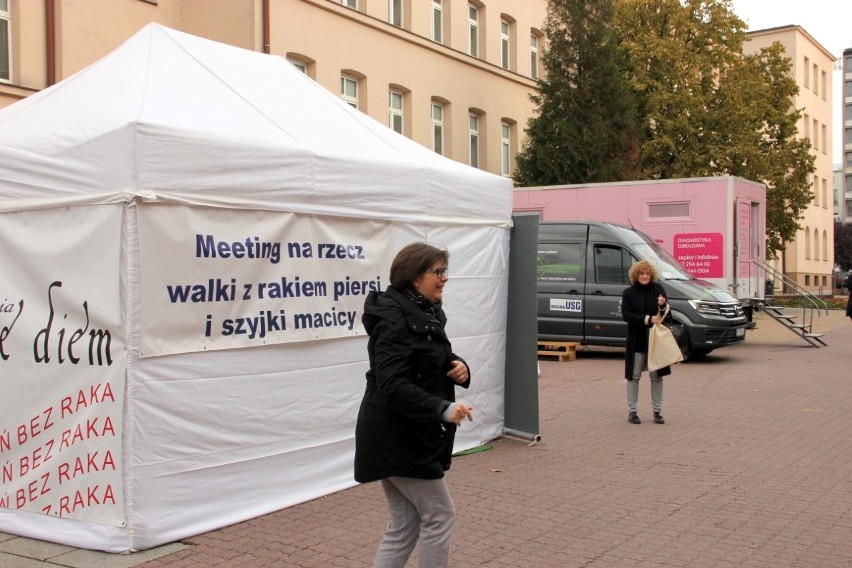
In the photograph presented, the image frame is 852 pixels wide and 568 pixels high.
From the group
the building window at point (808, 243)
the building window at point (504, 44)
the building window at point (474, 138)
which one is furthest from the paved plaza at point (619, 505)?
the building window at point (808, 243)

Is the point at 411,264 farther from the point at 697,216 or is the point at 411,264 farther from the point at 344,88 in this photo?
the point at 344,88

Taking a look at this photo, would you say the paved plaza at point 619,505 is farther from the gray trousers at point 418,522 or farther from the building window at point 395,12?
the building window at point 395,12

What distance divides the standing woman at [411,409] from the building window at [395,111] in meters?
22.0

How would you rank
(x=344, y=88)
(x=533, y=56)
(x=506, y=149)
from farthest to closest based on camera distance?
(x=533, y=56), (x=506, y=149), (x=344, y=88)

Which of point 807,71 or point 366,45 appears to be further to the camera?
point 807,71

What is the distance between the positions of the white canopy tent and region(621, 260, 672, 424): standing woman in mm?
3495

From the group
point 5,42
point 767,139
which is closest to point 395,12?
point 5,42

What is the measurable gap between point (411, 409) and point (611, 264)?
13059 millimetres

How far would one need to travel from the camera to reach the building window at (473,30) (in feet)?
96.3

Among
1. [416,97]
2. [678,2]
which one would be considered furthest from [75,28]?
[678,2]

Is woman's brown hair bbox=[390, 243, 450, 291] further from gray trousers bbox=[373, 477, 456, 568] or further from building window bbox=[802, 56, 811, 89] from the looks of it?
building window bbox=[802, 56, 811, 89]

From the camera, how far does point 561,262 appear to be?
1709cm

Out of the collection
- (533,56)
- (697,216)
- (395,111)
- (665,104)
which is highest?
(533,56)

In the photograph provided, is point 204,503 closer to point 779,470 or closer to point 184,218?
point 184,218
